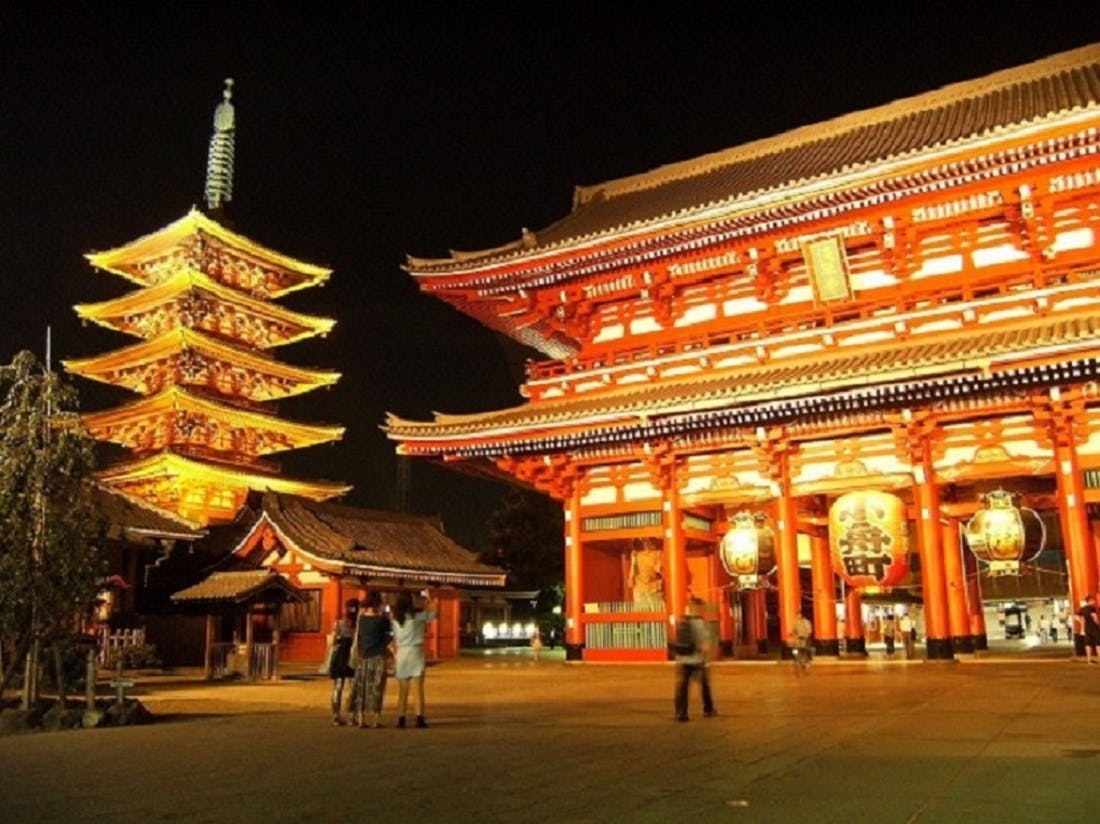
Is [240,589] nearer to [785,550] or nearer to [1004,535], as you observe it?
[785,550]

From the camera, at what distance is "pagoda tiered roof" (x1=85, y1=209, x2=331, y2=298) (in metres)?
45.6

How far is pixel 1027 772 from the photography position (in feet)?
22.5

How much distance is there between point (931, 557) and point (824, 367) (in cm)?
472

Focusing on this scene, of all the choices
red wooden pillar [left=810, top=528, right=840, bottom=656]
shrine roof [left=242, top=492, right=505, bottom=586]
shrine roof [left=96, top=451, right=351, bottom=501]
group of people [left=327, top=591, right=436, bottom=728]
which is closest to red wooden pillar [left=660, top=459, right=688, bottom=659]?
red wooden pillar [left=810, top=528, right=840, bottom=656]

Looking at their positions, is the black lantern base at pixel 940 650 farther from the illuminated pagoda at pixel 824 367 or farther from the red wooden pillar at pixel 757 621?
the red wooden pillar at pixel 757 621

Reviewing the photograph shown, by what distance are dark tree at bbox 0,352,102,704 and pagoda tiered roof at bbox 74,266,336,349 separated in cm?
3203

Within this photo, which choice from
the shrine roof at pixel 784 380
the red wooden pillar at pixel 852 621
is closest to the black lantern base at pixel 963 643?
the red wooden pillar at pixel 852 621

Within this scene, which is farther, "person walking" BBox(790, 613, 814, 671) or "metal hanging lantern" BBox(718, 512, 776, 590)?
"metal hanging lantern" BBox(718, 512, 776, 590)

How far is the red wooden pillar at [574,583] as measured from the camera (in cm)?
2498

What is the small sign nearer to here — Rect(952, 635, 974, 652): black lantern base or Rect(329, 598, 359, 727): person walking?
Rect(952, 635, 974, 652): black lantern base

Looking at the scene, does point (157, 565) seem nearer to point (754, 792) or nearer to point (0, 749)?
point (0, 749)

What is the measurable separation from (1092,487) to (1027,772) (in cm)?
1513

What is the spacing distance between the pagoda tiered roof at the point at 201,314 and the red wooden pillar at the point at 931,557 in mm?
34543

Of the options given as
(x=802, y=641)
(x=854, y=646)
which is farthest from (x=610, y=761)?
(x=854, y=646)
